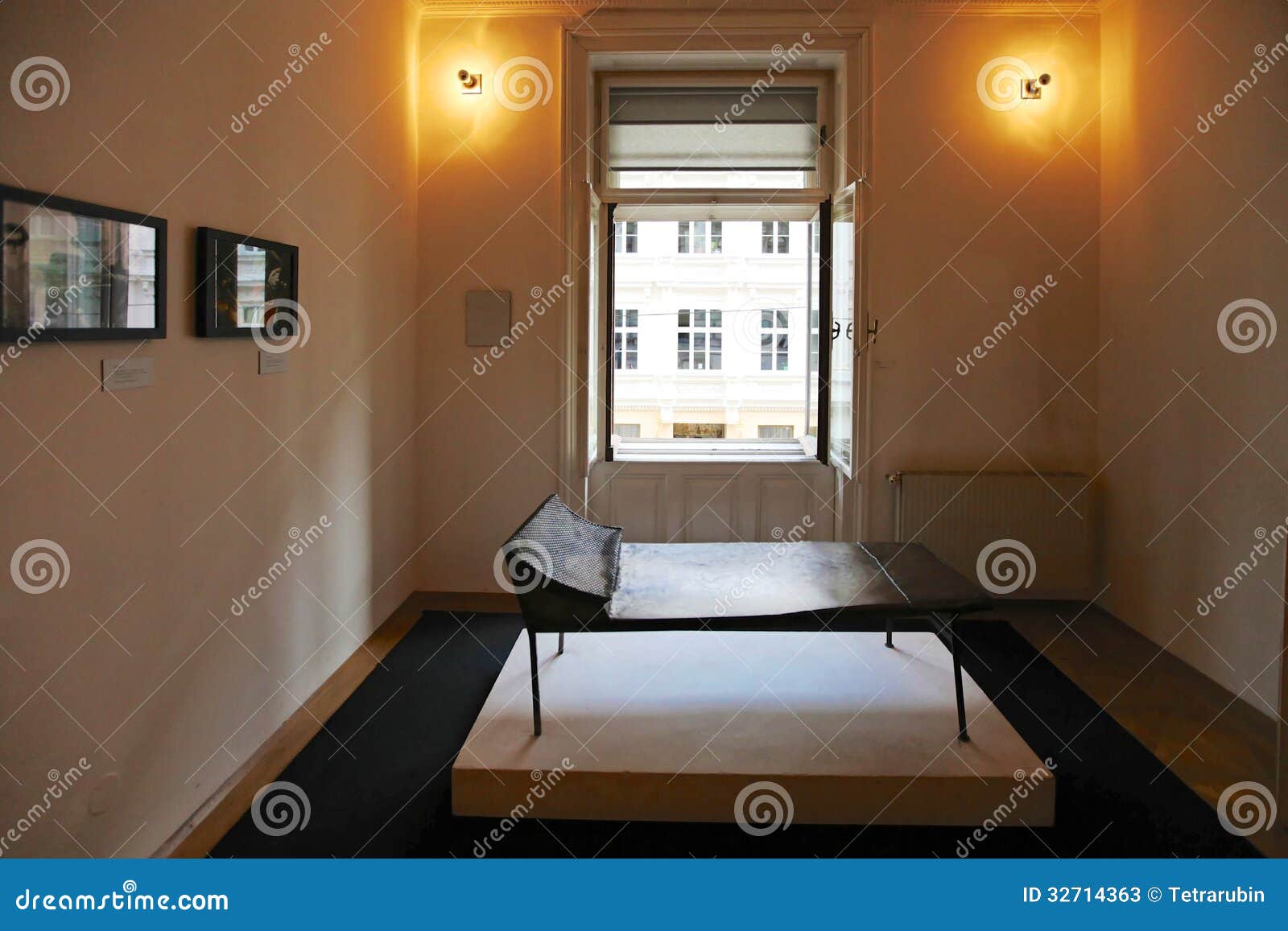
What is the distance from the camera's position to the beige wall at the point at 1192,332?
382 centimetres

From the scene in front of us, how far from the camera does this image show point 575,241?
17.4ft

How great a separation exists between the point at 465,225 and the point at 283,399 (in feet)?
6.77

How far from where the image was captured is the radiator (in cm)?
520

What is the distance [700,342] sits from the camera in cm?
900

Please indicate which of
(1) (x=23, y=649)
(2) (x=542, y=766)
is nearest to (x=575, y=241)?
(2) (x=542, y=766)

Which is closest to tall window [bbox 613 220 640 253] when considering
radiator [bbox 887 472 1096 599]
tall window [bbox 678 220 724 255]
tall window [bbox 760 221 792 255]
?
tall window [bbox 678 220 724 255]

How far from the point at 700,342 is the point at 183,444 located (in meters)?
6.52

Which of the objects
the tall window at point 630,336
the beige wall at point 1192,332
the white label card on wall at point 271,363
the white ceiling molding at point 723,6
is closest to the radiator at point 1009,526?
the beige wall at point 1192,332

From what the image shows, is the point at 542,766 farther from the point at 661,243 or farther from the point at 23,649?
the point at 661,243

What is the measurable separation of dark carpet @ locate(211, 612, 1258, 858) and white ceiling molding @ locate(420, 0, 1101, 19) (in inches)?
135

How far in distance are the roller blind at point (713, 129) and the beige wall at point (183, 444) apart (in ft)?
4.94

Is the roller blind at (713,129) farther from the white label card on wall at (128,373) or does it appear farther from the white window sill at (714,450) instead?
the white label card on wall at (128,373)

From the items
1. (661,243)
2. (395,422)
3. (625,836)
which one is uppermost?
(661,243)

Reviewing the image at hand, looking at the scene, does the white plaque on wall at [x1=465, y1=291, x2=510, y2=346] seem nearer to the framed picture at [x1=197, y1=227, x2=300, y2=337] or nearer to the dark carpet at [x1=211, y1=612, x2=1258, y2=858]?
the framed picture at [x1=197, y1=227, x2=300, y2=337]
